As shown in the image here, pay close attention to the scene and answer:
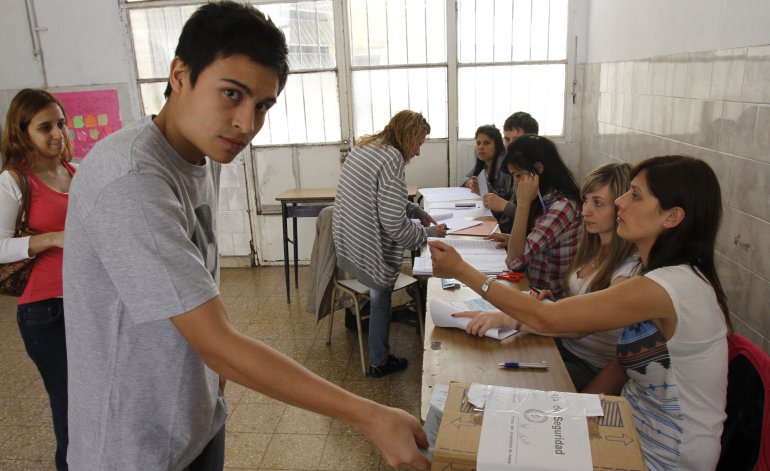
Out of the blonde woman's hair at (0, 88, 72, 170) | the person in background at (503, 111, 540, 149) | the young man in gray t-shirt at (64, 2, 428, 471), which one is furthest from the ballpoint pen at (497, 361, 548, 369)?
the person in background at (503, 111, 540, 149)

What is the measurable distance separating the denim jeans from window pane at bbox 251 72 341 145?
3870 mm

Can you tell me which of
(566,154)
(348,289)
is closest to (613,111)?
(566,154)

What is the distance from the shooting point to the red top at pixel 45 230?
1848 millimetres

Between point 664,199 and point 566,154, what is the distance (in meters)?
3.27

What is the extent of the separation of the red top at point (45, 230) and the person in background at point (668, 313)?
1319 mm

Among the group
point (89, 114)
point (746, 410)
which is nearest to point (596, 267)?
point (746, 410)

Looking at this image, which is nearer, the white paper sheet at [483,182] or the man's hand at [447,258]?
the man's hand at [447,258]

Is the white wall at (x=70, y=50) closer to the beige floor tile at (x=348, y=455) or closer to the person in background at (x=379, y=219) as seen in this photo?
the person in background at (x=379, y=219)

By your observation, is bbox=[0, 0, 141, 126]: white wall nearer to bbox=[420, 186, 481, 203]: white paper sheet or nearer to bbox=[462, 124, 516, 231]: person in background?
bbox=[420, 186, 481, 203]: white paper sheet

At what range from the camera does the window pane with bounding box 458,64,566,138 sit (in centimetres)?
455

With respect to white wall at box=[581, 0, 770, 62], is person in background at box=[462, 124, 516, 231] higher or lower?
lower

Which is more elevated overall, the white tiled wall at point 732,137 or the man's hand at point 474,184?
the white tiled wall at point 732,137

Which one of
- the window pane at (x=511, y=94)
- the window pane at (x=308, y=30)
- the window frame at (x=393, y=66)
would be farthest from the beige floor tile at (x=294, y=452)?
the window pane at (x=308, y=30)

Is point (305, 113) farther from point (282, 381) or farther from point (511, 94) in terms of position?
point (282, 381)
